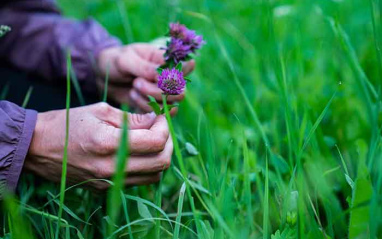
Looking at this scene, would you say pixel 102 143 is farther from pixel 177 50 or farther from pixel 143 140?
pixel 177 50

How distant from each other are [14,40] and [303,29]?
4.28ft

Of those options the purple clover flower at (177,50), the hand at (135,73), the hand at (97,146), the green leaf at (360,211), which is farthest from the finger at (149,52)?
the green leaf at (360,211)

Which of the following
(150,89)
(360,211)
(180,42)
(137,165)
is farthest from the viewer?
(150,89)

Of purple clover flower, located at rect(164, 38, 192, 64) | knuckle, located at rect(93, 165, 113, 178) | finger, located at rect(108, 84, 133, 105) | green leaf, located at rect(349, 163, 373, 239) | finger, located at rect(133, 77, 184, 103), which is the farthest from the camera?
finger, located at rect(108, 84, 133, 105)

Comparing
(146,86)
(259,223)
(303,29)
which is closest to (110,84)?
(146,86)

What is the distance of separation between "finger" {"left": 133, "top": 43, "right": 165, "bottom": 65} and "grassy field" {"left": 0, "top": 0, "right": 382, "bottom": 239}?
0.54 ft

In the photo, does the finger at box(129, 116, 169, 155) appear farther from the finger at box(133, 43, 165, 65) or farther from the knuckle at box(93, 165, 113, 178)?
the finger at box(133, 43, 165, 65)

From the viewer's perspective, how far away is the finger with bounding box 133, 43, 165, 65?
138cm

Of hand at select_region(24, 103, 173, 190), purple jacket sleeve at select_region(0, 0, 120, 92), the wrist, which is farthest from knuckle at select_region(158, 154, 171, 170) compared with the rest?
purple jacket sleeve at select_region(0, 0, 120, 92)

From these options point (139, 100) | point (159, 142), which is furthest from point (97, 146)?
point (139, 100)

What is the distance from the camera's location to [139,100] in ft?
4.51

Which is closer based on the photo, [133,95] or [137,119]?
[137,119]

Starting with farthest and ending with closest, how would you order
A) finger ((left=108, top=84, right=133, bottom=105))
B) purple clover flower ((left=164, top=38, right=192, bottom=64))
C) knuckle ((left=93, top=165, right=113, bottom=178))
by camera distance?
finger ((left=108, top=84, right=133, bottom=105)) → purple clover flower ((left=164, top=38, right=192, bottom=64)) → knuckle ((left=93, top=165, right=113, bottom=178))

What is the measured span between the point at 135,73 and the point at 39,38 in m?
0.57
